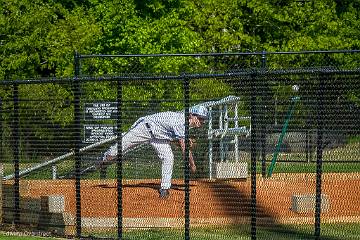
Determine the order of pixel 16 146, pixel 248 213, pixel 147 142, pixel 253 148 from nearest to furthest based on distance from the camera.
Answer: pixel 253 148
pixel 248 213
pixel 147 142
pixel 16 146

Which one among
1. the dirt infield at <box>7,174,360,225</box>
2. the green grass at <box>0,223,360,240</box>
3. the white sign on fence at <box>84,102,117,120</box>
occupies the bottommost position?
the green grass at <box>0,223,360,240</box>

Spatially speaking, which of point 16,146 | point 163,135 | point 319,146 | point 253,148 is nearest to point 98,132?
point 163,135

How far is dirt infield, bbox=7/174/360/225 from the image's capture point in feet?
40.5

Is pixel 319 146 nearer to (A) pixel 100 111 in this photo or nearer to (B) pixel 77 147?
(A) pixel 100 111

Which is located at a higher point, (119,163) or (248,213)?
(119,163)

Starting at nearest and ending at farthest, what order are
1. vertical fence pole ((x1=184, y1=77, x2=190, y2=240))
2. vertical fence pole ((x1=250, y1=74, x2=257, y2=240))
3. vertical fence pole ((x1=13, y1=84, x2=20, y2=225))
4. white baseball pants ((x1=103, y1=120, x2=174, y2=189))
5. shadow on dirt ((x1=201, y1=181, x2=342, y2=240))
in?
vertical fence pole ((x1=250, y1=74, x2=257, y2=240))
shadow on dirt ((x1=201, y1=181, x2=342, y2=240))
vertical fence pole ((x1=184, y1=77, x2=190, y2=240))
white baseball pants ((x1=103, y1=120, x2=174, y2=189))
vertical fence pole ((x1=13, y1=84, x2=20, y2=225))

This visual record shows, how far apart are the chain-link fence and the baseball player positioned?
0.02 m

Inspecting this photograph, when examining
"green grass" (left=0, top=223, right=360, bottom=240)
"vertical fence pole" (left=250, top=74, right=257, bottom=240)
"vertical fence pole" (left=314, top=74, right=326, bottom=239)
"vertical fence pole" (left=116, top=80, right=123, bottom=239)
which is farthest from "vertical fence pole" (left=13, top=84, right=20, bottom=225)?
"vertical fence pole" (left=314, top=74, right=326, bottom=239)

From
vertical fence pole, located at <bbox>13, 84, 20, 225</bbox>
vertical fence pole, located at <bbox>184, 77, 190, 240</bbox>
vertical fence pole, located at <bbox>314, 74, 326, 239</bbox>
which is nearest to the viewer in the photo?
vertical fence pole, located at <bbox>314, 74, 326, 239</bbox>

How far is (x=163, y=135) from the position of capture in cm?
1346

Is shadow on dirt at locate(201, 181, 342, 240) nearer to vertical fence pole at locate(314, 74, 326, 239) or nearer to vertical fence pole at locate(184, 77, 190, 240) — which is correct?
vertical fence pole at locate(184, 77, 190, 240)

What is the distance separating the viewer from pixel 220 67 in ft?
73.3

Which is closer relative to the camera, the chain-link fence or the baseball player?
the chain-link fence

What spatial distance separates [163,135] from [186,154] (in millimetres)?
651
